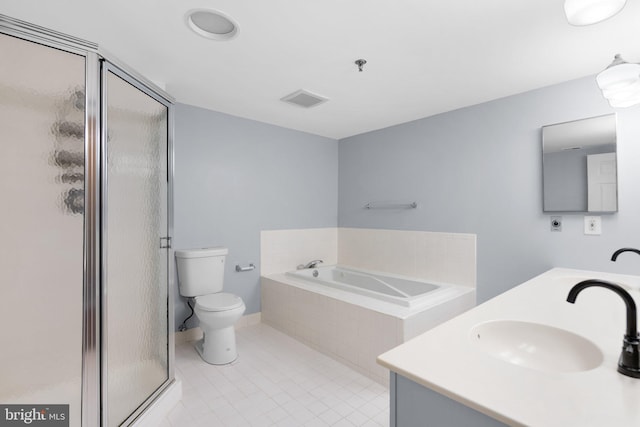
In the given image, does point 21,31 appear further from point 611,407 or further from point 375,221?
point 375,221

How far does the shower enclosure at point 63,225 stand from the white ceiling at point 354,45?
417 mm

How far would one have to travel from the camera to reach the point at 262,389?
2.12 metres

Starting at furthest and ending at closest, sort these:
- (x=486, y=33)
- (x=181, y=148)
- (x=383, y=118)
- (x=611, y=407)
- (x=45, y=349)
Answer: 1. (x=383, y=118)
2. (x=181, y=148)
3. (x=486, y=33)
4. (x=45, y=349)
5. (x=611, y=407)

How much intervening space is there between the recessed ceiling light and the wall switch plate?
8.77 ft

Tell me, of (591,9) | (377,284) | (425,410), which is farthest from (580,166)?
(425,410)

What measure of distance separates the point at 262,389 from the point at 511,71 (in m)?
2.83

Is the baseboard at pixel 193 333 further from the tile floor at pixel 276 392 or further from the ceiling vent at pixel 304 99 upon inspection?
the ceiling vent at pixel 304 99

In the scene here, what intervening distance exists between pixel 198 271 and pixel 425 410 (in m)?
2.35

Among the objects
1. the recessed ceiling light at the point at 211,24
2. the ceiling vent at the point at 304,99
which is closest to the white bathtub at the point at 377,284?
the ceiling vent at the point at 304,99

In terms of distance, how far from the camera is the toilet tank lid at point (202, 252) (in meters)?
2.68

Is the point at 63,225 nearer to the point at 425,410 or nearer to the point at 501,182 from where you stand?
the point at 425,410

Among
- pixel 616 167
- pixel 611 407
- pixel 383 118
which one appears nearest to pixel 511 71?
pixel 616 167

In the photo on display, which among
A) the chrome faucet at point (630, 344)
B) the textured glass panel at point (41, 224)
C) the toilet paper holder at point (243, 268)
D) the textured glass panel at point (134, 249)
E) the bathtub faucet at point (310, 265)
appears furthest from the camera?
the bathtub faucet at point (310, 265)

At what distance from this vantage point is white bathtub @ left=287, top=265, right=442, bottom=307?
2442 mm
